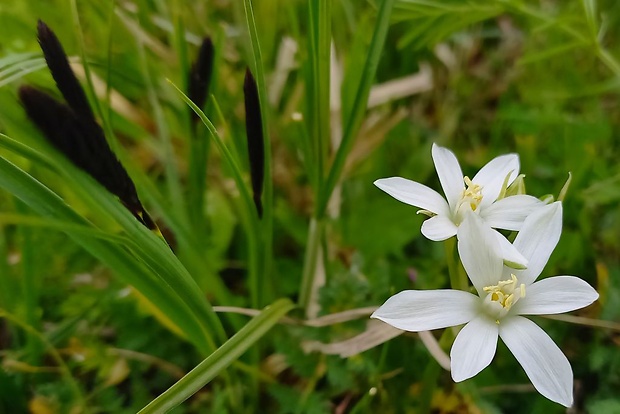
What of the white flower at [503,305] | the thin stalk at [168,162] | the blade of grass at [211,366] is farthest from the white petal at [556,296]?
the thin stalk at [168,162]

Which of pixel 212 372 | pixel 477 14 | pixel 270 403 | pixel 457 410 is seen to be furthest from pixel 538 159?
pixel 212 372

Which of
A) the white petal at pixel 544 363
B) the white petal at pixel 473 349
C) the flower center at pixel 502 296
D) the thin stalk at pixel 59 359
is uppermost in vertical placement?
the flower center at pixel 502 296

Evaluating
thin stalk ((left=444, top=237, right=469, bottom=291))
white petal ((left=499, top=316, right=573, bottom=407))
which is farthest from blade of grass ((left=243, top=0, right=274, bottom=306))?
white petal ((left=499, top=316, right=573, bottom=407))

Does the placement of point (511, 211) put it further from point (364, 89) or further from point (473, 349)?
point (364, 89)

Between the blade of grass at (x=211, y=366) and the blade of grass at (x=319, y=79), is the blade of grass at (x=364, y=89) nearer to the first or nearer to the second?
the blade of grass at (x=319, y=79)

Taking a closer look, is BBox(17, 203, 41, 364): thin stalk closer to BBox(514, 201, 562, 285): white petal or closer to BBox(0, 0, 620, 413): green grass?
BBox(0, 0, 620, 413): green grass

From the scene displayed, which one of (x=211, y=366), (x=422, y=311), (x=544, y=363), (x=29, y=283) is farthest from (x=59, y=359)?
(x=544, y=363)
